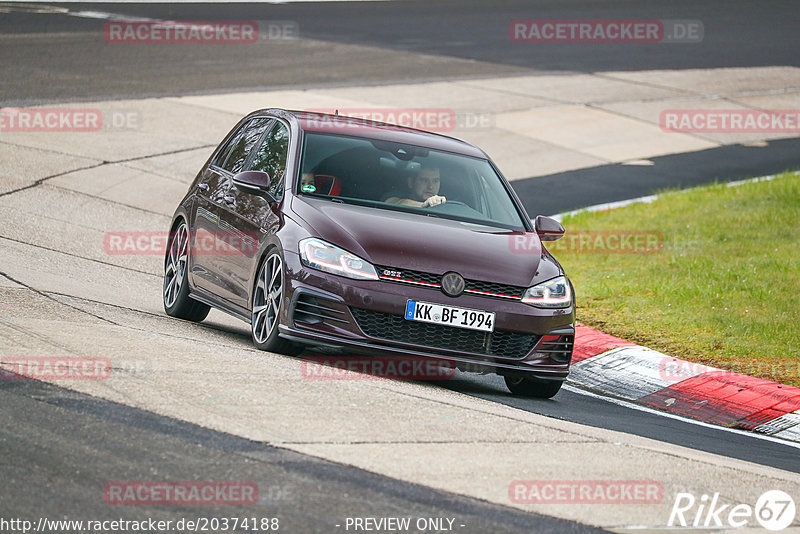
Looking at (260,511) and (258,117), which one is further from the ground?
(258,117)

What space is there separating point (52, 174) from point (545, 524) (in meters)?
12.5

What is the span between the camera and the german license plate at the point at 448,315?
27.0 feet

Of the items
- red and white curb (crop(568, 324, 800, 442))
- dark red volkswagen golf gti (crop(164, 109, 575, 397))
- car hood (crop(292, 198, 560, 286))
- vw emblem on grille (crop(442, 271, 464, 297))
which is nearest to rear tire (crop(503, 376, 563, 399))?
dark red volkswagen golf gti (crop(164, 109, 575, 397))

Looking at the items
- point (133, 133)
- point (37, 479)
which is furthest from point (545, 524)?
point (133, 133)

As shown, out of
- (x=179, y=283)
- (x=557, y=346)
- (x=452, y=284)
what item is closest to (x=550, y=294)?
(x=557, y=346)

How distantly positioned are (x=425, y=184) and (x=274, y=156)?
3.77 ft

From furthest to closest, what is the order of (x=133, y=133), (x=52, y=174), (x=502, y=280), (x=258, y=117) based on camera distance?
(x=133, y=133)
(x=52, y=174)
(x=258, y=117)
(x=502, y=280)

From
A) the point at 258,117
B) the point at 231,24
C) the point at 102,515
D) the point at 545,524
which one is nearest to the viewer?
the point at 102,515

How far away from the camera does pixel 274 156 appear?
9.66 meters

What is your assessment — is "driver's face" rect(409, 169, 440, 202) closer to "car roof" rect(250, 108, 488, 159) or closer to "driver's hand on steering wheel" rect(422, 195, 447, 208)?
"driver's hand on steering wheel" rect(422, 195, 447, 208)

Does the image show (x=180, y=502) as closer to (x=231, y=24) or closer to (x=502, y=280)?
(x=502, y=280)

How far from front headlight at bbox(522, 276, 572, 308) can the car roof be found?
5.60 ft

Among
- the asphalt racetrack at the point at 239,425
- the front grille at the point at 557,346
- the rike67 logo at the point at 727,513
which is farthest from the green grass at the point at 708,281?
the rike67 logo at the point at 727,513

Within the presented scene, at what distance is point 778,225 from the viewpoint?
15773mm
